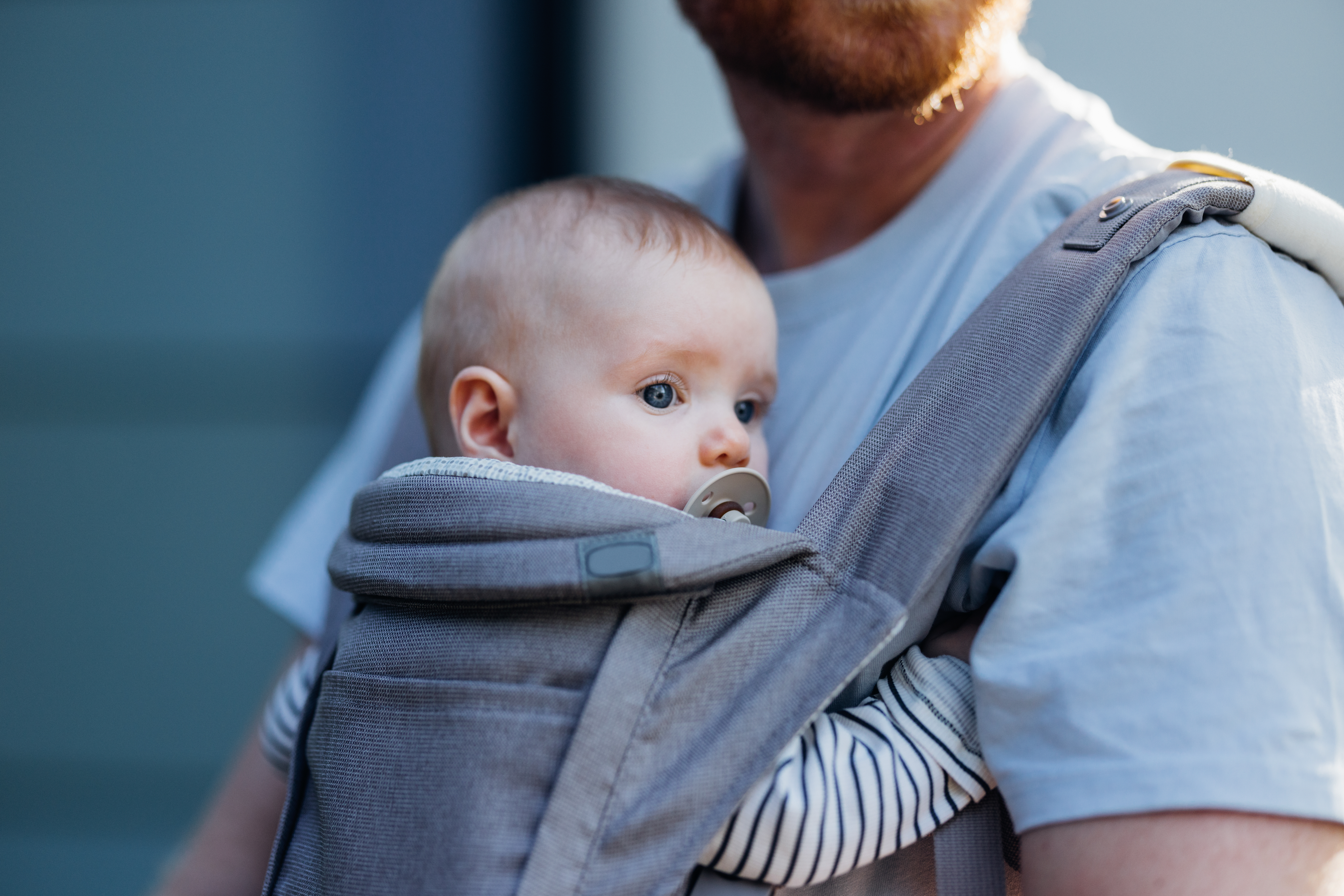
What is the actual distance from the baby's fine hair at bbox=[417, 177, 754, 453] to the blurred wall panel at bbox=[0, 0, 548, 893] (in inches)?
63.5

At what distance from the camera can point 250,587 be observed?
2.67 meters

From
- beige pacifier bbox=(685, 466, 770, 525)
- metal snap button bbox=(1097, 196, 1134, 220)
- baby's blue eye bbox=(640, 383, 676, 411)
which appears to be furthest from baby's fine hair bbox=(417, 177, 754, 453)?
metal snap button bbox=(1097, 196, 1134, 220)

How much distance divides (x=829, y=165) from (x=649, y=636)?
28.5 inches

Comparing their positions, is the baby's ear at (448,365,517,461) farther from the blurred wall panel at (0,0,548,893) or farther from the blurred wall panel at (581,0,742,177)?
the blurred wall panel at (0,0,548,893)

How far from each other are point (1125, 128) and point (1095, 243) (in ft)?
4.71

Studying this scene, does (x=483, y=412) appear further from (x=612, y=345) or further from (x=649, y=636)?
(x=649, y=636)

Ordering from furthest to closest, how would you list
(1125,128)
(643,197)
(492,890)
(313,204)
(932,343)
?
(313,204), (1125,128), (643,197), (932,343), (492,890)

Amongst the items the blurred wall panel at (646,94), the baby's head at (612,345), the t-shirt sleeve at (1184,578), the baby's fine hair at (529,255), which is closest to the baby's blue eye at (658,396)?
the baby's head at (612,345)

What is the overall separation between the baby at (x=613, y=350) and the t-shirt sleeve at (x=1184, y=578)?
0.09 metres

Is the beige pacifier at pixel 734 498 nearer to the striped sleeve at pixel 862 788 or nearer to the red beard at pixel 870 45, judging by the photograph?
the striped sleeve at pixel 862 788

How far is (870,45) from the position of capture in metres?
1.01

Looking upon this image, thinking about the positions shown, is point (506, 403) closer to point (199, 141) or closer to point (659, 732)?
point (659, 732)

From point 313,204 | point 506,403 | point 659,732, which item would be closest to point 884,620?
point 659,732

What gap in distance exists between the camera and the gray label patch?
2.20 ft
